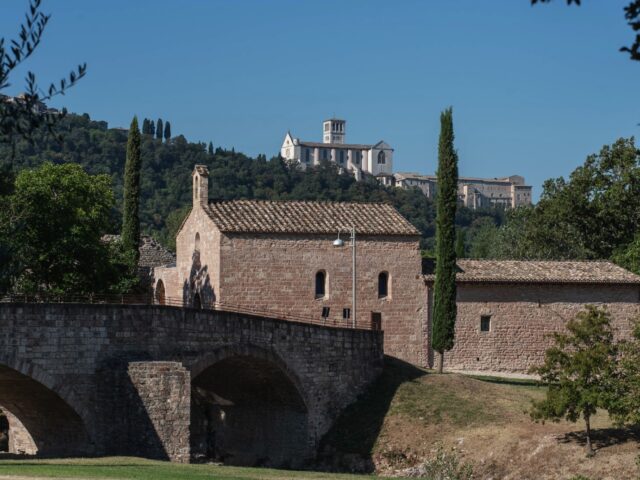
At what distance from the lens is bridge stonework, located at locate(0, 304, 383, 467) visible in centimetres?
3309

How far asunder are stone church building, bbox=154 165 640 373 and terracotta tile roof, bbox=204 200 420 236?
1.9 inches

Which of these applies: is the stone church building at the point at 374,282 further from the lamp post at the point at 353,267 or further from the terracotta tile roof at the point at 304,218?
the lamp post at the point at 353,267

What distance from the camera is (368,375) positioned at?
139ft

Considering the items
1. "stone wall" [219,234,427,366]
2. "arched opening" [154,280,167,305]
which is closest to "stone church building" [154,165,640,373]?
"stone wall" [219,234,427,366]

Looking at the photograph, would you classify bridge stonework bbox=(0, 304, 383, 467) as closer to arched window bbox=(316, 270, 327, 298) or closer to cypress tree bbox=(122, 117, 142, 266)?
arched window bbox=(316, 270, 327, 298)

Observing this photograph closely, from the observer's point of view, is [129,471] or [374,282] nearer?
[129,471]

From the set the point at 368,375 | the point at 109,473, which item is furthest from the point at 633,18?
Result: the point at 368,375

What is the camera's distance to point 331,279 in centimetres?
4547

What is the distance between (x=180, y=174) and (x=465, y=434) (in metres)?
108

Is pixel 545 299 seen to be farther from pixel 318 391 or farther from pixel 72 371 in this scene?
pixel 72 371

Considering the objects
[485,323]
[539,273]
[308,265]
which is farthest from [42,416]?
[539,273]

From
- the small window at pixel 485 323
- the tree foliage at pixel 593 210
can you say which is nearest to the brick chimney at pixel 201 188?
the small window at pixel 485 323

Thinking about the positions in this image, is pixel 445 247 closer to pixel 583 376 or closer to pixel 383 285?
pixel 383 285

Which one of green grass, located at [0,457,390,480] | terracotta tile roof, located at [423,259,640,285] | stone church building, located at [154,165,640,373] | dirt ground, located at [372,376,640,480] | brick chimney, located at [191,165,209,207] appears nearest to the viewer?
green grass, located at [0,457,390,480]
